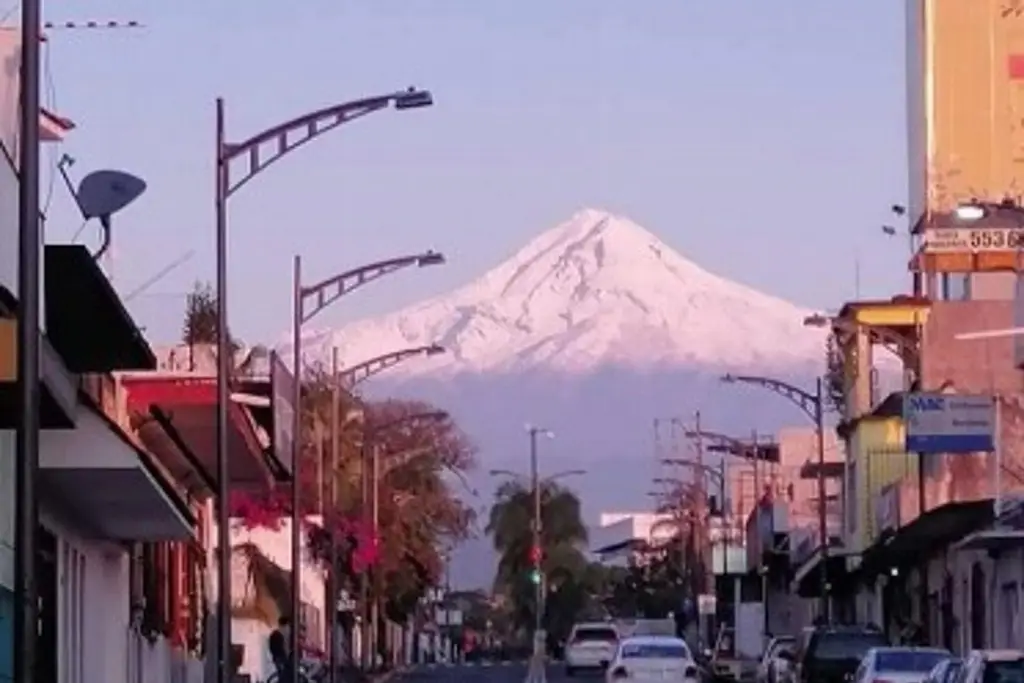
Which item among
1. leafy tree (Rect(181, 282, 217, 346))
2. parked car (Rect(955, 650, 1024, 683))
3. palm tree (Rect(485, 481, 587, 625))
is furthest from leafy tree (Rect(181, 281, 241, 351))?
palm tree (Rect(485, 481, 587, 625))

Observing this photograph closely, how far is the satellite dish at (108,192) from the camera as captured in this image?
3106 centimetres

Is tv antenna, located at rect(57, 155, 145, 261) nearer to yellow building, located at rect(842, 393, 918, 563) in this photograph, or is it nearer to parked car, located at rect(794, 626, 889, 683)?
parked car, located at rect(794, 626, 889, 683)

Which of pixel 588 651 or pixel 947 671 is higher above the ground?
pixel 947 671

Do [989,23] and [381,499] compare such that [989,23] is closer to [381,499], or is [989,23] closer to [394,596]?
[381,499]

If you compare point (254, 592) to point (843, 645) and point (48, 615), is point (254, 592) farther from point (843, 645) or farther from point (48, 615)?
point (48, 615)

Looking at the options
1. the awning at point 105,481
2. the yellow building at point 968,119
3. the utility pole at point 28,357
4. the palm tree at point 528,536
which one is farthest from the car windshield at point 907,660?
the palm tree at point 528,536

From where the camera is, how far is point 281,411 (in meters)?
50.6

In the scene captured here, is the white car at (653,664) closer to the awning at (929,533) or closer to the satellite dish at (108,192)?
the awning at (929,533)

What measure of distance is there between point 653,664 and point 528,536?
112 m

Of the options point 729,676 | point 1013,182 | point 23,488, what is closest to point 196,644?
point 729,676

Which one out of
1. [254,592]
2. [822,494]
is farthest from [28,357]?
[822,494]

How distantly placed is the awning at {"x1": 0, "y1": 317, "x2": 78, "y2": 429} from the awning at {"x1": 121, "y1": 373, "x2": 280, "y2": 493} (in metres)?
12.9

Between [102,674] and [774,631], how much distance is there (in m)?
68.3

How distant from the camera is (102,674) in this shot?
44750mm
